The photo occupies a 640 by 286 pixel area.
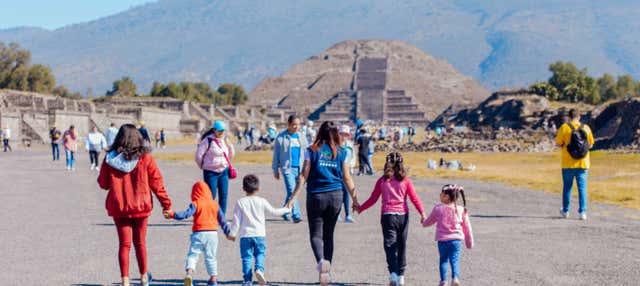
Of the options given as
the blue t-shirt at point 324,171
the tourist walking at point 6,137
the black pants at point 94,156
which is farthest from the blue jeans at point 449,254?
the tourist walking at point 6,137

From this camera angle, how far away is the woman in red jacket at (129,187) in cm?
774

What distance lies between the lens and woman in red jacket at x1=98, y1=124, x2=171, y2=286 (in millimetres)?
7742

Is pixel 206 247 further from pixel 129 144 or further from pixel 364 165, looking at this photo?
pixel 364 165

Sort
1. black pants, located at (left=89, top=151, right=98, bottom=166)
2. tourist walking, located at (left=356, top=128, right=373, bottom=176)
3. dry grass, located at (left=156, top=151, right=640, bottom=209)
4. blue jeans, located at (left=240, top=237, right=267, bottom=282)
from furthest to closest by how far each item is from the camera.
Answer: black pants, located at (left=89, top=151, right=98, bottom=166) → tourist walking, located at (left=356, top=128, right=373, bottom=176) → dry grass, located at (left=156, top=151, right=640, bottom=209) → blue jeans, located at (left=240, top=237, right=267, bottom=282)

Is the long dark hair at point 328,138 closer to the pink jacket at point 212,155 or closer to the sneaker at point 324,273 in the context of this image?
the sneaker at point 324,273

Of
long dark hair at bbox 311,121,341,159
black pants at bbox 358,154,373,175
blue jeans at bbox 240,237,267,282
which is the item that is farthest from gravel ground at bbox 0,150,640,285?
black pants at bbox 358,154,373,175

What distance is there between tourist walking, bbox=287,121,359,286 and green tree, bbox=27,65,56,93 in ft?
269

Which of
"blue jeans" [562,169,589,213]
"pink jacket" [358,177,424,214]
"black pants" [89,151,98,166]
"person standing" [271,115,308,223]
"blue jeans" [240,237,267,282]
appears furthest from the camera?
"black pants" [89,151,98,166]

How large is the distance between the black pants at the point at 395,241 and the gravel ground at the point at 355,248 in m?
0.32

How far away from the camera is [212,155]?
11.7 meters

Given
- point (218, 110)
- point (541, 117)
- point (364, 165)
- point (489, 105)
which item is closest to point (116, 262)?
point (364, 165)

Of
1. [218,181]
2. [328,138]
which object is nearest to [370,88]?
[218,181]

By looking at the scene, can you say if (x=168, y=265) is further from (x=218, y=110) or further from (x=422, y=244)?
(x=218, y=110)

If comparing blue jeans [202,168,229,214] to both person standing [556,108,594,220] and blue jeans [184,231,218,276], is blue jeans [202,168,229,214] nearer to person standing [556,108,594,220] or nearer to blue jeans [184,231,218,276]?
blue jeans [184,231,218,276]
